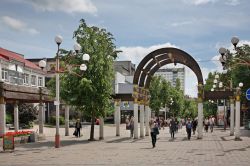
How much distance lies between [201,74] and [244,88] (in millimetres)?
19875

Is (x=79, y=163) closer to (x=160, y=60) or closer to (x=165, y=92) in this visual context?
(x=160, y=60)

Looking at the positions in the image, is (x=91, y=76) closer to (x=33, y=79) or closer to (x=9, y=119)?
(x=9, y=119)

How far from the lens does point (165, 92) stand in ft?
271

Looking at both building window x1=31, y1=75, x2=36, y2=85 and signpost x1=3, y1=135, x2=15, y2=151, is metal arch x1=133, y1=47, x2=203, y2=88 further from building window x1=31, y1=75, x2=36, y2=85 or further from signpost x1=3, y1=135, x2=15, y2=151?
building window x1=31, y1=75, x2=36, y2=85

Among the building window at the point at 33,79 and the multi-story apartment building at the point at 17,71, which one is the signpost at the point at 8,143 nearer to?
the multi-story apartment building at the point at 17,71

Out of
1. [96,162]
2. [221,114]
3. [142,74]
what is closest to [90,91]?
[142,74]

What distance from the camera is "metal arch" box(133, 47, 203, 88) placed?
30.7m

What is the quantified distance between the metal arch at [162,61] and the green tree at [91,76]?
11.0 ft

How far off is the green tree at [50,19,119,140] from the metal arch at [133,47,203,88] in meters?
3.37

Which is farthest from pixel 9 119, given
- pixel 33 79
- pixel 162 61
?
pixel 162 61

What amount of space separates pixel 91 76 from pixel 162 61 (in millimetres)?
8012

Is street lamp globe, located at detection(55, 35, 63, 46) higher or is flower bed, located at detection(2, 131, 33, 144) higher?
street lamp globe, located at detection(55, 35, 63, 46)

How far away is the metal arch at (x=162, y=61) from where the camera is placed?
101 feet

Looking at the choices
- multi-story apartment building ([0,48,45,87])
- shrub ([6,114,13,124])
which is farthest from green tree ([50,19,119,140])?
shrub ([6,114,13,124])
